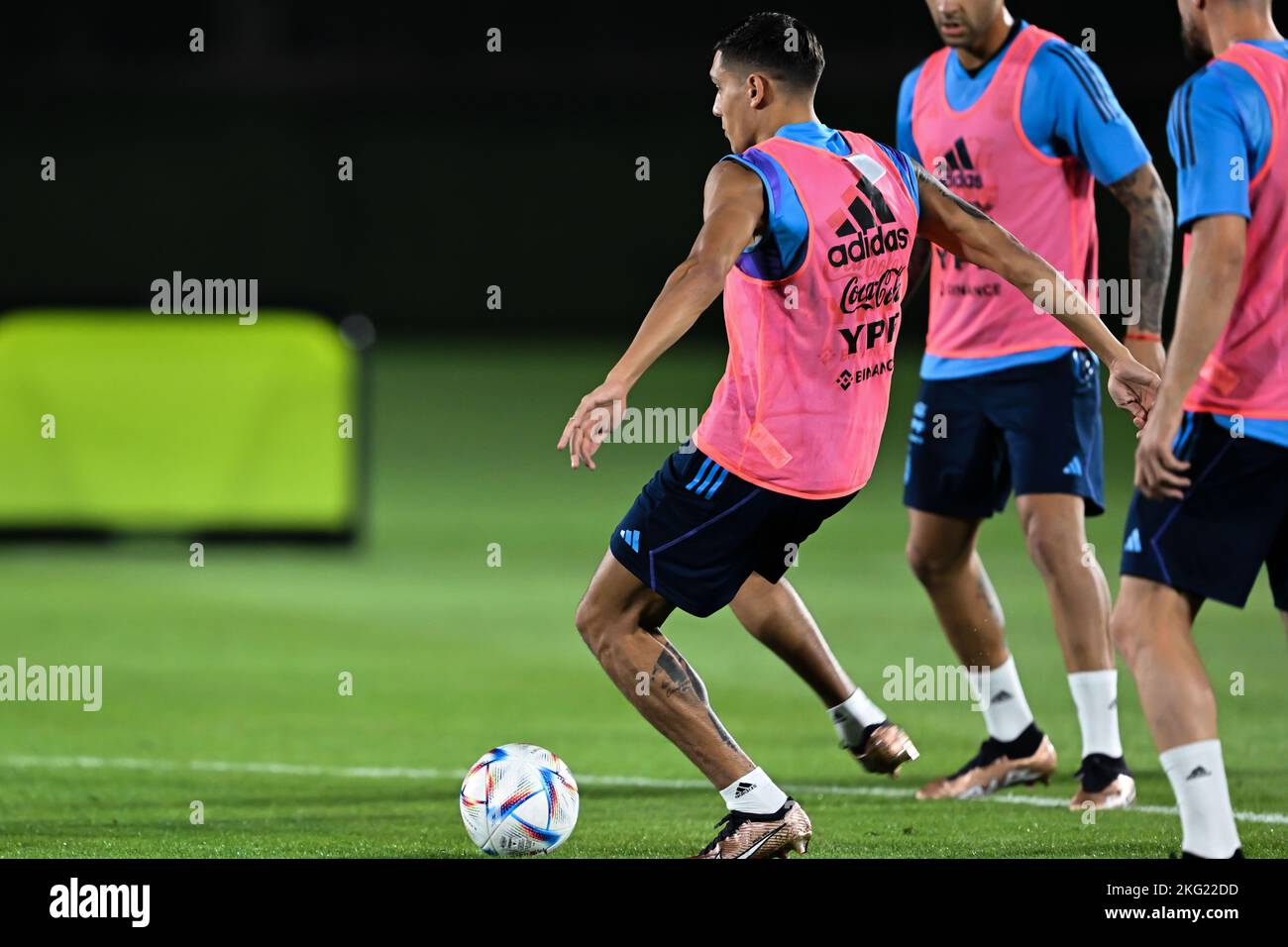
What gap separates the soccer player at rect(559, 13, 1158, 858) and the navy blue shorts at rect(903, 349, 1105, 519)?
127cm

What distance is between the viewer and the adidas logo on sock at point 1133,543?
4859mm

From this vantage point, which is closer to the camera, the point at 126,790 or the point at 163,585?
the point at 126,790

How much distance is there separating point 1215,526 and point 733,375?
144 centimetres

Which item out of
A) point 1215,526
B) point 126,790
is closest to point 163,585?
point 126,790

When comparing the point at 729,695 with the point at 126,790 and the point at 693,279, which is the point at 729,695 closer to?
the point at 126,790

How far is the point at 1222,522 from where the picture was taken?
475 centimetres

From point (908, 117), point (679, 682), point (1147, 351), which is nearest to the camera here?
point (679, 682)

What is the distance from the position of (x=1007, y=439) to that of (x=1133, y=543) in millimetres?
2020

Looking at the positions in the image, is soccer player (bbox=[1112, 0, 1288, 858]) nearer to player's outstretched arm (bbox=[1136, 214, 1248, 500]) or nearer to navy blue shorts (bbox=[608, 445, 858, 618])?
player's outstretched arm (bbox=[1136, 214, 1248, 500])

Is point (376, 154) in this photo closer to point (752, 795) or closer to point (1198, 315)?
point (752, 795)

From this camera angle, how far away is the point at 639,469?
18.4 metres

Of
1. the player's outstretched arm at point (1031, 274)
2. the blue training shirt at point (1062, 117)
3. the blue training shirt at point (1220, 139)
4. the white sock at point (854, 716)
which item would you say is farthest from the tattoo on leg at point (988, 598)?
the blue training shirt at point (1220, 139)

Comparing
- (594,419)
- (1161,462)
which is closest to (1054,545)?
(1161,462)

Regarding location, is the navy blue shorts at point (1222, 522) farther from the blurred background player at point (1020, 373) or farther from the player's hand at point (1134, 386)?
the blurred background player at point (1020, 373)
